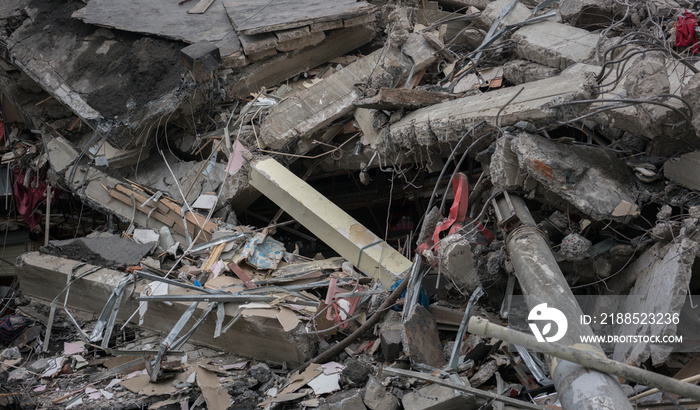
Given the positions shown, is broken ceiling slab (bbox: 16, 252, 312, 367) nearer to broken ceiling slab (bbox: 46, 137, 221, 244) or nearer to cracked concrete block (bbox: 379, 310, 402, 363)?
cracked concrete block (bbox: 379, 310, 402, 363)

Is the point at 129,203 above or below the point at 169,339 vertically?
above

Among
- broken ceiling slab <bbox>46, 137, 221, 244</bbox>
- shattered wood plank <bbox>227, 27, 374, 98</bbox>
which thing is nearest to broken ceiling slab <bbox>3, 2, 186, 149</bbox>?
broken ceiling slab <bbox>46, 137, 221, 244</bbox>

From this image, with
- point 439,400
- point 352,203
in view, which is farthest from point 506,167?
point 352,203

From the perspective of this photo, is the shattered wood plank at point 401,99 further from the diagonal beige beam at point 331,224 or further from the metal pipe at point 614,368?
the metal pipe at point 614,368

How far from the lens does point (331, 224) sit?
643 centimetres

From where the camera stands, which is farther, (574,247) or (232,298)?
(232,298)

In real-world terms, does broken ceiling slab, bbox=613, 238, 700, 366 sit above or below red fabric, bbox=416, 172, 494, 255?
below

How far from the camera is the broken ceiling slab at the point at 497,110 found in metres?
4.96

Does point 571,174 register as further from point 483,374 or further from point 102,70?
point 102,70

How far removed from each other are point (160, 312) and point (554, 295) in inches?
166

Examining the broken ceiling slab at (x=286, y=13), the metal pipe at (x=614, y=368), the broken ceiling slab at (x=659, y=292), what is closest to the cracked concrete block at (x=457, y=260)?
the broken ceiling slab at (x=659, y=292)

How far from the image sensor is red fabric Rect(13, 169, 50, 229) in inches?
370

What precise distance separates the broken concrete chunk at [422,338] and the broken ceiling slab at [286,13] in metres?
4.70

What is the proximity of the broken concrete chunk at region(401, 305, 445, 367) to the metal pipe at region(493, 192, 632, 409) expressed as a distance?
980 mm
